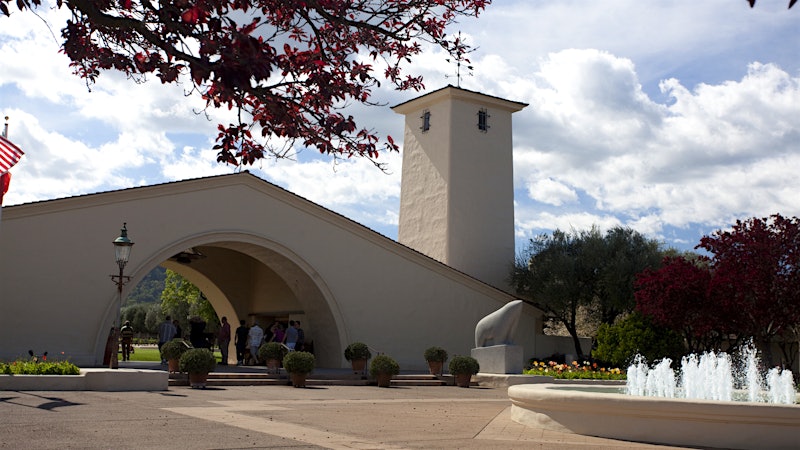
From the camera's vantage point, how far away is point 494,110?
123 ft

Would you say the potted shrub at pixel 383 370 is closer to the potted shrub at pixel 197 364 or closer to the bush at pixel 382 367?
the bush at pixel 382 367

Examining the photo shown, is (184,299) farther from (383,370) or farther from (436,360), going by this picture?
(383,370)

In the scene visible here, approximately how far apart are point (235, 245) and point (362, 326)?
5273mm

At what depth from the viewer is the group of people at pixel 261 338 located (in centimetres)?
2670

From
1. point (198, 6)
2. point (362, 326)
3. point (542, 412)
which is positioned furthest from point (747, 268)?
point (198, 6)

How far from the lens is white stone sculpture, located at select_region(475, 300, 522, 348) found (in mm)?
22531

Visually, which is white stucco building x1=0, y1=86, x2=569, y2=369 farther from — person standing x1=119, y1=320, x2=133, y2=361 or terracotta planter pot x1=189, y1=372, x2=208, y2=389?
terracotta planter pot x1=189, y1=372, x2=208, y2=389

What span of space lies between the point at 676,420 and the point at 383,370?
39.0ft

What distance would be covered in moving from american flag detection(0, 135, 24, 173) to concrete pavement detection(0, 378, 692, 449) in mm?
4553

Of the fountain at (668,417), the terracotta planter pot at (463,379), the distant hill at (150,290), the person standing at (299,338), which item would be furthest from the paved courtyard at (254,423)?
the distant hill at (150,290)

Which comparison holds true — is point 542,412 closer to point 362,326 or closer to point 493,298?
point 362,326

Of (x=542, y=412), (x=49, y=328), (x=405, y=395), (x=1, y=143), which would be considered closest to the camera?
(x=542, y=412)

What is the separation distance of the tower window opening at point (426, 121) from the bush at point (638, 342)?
45.0ft

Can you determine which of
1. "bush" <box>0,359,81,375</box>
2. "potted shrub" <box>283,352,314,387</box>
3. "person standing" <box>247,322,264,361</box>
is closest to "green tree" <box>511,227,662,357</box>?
"person standing" <box>247,322,264,361</box>
